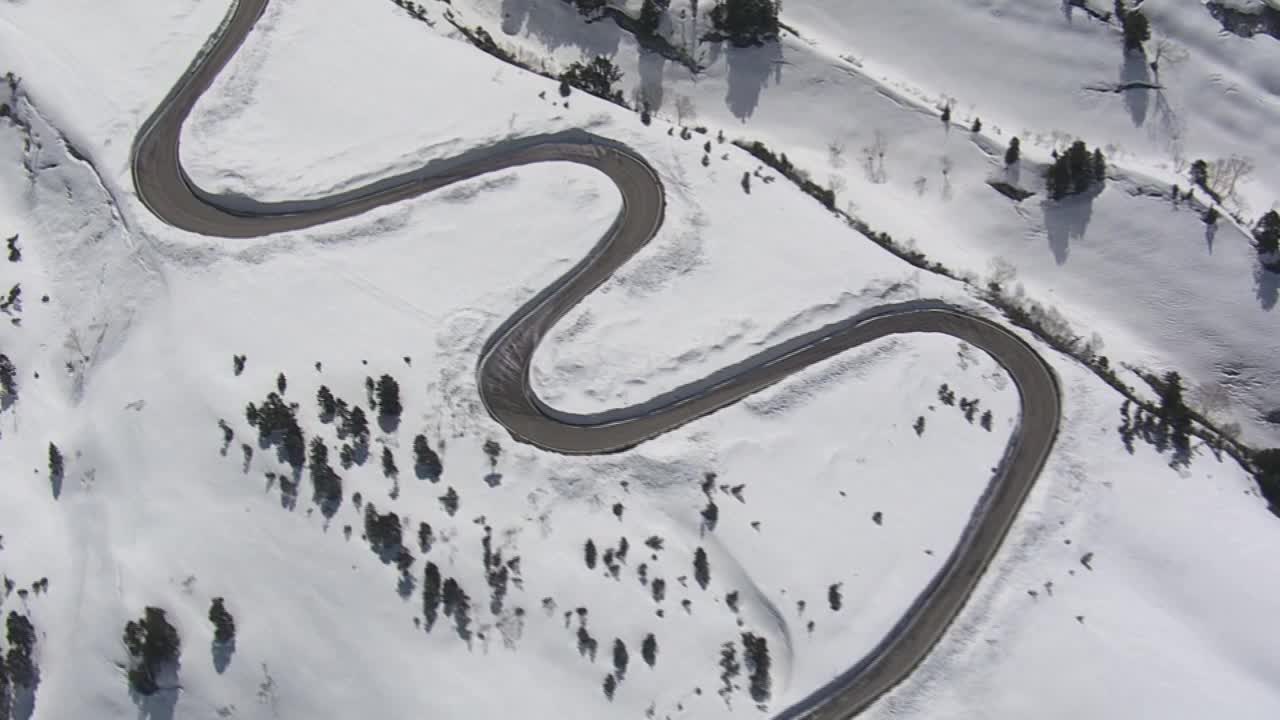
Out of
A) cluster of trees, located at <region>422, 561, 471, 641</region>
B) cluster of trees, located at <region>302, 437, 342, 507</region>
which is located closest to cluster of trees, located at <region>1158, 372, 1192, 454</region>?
cluster of trees, located at <region>422, 561, 471, 641</region>

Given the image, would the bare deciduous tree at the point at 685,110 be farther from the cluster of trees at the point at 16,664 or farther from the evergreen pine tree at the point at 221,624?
the cluster of trees at the point at 16,664

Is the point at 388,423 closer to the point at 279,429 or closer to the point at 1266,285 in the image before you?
the point at 279,429

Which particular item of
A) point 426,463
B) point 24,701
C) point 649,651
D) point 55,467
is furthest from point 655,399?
point 24,701

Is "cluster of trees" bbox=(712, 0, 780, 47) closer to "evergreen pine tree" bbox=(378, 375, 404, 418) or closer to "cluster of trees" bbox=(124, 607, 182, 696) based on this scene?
"evergreen pine tree" bbox=(378, 375, 404, 418)

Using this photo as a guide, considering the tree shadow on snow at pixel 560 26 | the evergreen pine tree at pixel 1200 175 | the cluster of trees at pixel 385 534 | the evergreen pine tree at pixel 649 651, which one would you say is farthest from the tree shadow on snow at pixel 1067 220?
the cluster of trees at pixel 385 534

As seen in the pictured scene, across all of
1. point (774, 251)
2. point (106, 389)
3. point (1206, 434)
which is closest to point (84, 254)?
point (106, 389)

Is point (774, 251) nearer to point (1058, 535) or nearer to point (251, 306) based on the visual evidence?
point (1058, 535)

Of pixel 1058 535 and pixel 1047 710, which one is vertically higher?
pixel 1058 535
